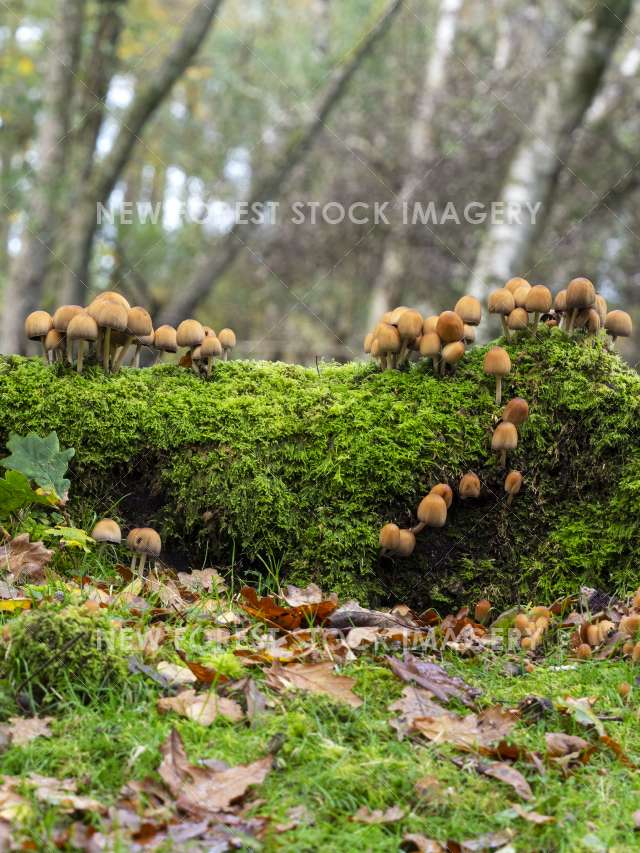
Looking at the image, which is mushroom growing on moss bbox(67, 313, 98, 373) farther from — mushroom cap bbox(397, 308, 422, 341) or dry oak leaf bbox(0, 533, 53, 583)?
mushroom cap bbox(397, 308, 422, 341)

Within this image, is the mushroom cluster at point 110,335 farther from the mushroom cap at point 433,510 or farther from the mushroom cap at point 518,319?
the mushroom cap at point 518,319

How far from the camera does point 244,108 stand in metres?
25.7

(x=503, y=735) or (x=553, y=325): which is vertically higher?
(x=553, y=325)

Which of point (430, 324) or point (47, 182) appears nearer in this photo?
point (430, 324)

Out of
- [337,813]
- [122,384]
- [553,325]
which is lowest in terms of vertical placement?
[337,813]

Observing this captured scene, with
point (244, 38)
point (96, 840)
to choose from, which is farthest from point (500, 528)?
point (244, 38)

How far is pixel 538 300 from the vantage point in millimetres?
4652

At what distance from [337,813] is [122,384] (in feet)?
9.46

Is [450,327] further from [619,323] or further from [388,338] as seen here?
[619,323]

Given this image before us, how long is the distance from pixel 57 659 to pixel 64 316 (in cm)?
227

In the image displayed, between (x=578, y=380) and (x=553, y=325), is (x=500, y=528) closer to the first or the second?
(x=578, y=380)

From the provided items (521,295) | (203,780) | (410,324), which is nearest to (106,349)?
(410,324)

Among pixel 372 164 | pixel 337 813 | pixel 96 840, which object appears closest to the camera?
pixel 96 840

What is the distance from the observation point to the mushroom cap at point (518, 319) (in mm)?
4773
